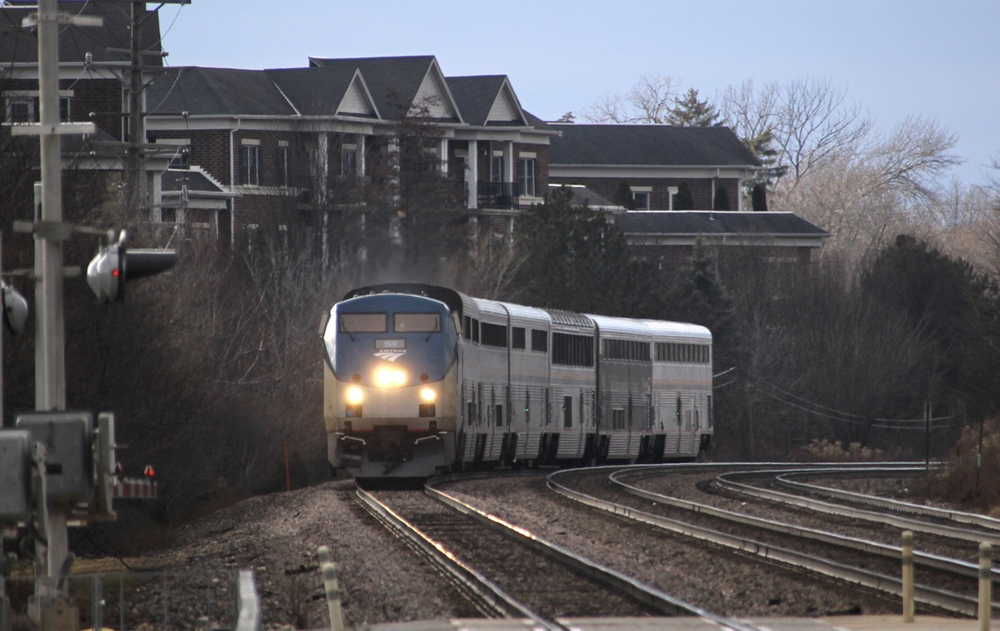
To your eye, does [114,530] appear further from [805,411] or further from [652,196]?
[652,196]

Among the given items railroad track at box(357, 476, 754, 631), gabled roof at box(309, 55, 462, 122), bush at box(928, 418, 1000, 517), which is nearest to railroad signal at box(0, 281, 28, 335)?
railroad track at box(357, 476, 754, 631)

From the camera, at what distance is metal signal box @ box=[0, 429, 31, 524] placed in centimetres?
1092

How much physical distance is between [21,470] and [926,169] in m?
128

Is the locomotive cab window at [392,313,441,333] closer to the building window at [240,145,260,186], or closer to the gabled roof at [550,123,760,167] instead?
the building window at [240,145,260,186]

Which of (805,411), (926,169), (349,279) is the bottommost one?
(805,411)

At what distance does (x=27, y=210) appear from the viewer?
2484 centimetres

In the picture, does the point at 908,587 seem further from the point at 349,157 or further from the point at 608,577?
the point at 349,157

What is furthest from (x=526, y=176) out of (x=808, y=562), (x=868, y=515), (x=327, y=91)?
(x=808, y=562)

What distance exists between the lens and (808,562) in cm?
1848

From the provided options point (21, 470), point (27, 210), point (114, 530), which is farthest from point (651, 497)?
point (21, 470)

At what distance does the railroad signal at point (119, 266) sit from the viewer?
14.2 metres

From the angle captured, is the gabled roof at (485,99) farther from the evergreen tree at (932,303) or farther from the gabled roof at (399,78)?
the evergreen tree at (932,303)

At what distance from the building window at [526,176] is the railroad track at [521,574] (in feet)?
193

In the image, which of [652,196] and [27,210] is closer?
[27,210]
